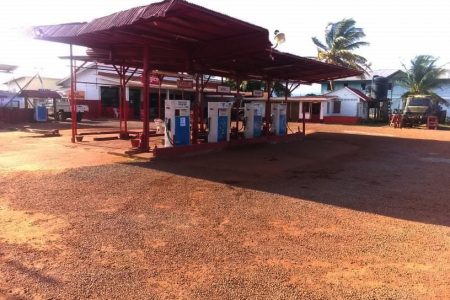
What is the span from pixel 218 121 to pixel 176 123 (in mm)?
2528

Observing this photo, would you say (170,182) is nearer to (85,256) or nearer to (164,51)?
(85,256)

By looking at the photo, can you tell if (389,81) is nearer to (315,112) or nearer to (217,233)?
(315,112)

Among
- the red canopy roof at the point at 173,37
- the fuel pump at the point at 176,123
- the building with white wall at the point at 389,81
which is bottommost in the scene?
the fuel pump at the point at 176,123

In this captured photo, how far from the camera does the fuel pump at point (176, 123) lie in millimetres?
12484

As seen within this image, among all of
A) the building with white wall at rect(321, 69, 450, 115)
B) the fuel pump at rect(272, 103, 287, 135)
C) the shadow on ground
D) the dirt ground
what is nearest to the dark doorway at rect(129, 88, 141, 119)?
the fuel pump at rect(272, 103, 287, 135)

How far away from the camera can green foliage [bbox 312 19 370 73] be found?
1660 inches

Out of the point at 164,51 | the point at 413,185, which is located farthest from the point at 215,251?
the point at 164,51

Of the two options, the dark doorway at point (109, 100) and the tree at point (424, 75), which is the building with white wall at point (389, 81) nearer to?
the tree at point (424, 75)

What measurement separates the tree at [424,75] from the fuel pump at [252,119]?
2868 cm

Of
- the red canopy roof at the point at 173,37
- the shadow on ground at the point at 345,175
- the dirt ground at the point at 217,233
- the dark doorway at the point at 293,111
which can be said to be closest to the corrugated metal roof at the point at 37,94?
the red canopy roof at the point at 173,37

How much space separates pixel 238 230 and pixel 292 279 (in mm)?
1563

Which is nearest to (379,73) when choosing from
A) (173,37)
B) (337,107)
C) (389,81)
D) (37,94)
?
(389,81)

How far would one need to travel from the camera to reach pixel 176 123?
12594 millimetres

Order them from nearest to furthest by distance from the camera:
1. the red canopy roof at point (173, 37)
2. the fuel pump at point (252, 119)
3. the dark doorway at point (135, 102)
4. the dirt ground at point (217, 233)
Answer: the dirt ground at point (217, 233) < the red canopy roof at point (173, 37) < the fuel pump at point (252, 119) < the dark doorway at point (135, 102)
